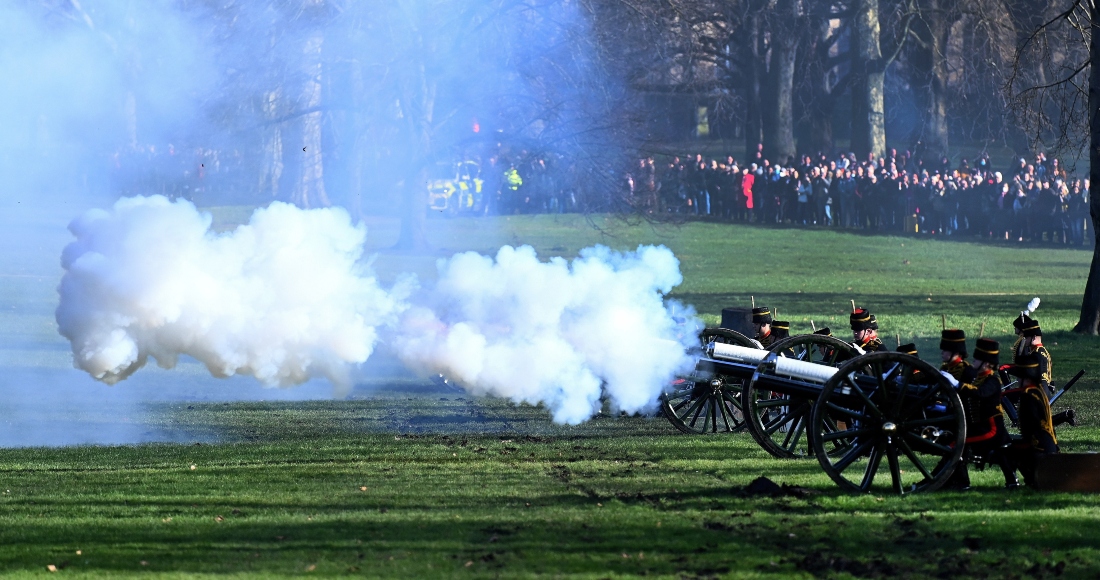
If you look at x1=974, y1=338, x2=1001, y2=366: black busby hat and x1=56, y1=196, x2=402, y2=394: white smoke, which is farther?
x1=56, y1=196, x2=402, y2=394: white smoke

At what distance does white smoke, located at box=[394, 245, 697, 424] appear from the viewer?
1295 centimetres

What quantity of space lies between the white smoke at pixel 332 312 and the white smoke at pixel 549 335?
0.04ft

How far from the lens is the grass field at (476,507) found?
8172 mm

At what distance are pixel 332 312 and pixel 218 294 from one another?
1.02 metres

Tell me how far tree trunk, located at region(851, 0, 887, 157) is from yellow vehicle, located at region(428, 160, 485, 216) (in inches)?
637

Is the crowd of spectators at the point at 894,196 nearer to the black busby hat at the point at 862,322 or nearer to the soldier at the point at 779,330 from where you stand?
the soldier at the point at 779,330

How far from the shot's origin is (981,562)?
807cm

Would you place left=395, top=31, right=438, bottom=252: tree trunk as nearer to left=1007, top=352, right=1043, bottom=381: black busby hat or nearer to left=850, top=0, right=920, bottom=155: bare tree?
left=1007, top=352, right=1043, bottom=381: black busby hat

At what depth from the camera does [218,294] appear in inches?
496

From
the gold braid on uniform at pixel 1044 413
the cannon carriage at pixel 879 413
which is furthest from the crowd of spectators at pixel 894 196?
the gold braid on uniform at pixel 1044 413

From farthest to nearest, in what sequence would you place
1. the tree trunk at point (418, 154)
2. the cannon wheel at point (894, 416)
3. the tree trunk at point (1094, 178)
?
1. the tree trunk at point (418, 154)
2. the tree trunk at point (1094, 178)
3. the cannon wheel at point (894, 416)

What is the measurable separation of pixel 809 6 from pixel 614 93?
66.7 feet

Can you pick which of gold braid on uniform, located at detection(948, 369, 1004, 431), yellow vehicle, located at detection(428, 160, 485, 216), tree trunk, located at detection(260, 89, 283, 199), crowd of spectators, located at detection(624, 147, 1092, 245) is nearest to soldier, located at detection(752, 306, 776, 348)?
gold braid on uniform, located at detection(948, 369, 1004, 431)

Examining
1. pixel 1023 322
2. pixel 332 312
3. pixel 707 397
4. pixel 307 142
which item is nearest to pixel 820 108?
pixel 307 142
